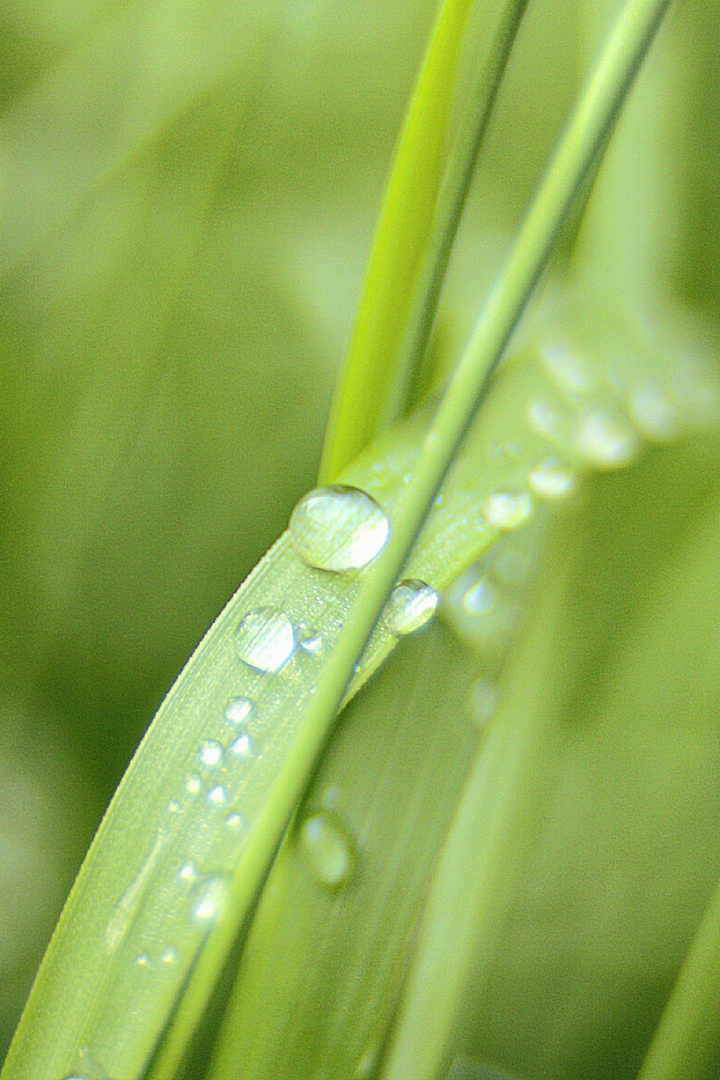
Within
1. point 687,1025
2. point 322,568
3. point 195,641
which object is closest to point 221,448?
point 195,641

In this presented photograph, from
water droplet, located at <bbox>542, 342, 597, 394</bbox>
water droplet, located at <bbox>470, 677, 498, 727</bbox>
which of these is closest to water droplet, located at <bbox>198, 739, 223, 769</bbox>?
water droplet, located at <bbox>470, 677, 498, 727</bbox>

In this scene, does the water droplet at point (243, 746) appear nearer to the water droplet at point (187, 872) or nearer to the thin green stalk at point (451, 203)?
the water droplet at point (187, 872)

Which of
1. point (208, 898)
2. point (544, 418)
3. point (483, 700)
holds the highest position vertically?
point (544, 418)

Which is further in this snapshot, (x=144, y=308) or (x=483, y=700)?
(x=144, y=308)

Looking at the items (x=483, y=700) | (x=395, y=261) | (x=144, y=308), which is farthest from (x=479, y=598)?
(x=144, y=308)

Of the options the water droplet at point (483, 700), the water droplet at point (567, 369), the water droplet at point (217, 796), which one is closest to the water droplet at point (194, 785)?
the water droplet at point (217, 796)

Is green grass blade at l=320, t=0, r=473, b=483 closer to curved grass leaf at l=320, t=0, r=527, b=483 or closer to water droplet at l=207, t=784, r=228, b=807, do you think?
curved grass leaf at l=320, t=0, r=527, b=483

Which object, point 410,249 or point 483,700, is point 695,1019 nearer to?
point 483,700
